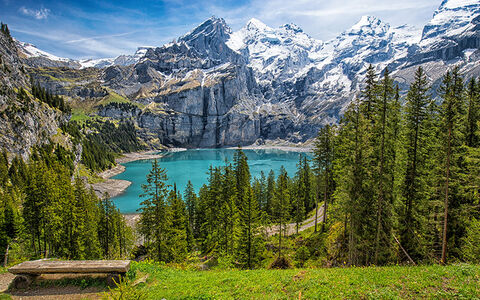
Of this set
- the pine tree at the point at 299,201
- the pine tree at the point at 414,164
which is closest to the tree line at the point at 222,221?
the pine tree at the point at 299,201

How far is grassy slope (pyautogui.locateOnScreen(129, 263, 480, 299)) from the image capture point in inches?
340

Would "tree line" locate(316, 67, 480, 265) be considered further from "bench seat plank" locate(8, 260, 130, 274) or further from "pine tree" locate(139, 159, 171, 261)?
"pine tree" locate(139, 159, 171, 261)

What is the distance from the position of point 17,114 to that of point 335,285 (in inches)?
3530

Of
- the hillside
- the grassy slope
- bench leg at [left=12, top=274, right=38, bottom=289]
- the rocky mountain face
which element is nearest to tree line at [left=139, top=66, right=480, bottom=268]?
the grassy slope

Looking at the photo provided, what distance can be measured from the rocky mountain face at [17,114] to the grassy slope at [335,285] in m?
74.7

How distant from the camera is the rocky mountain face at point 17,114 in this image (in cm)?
6200

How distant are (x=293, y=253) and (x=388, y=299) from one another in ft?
73.1

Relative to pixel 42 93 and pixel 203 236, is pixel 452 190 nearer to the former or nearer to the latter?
pixel 203 236

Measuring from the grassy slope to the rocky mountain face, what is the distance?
7468 centimetres

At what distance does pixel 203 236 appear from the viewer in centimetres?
4266

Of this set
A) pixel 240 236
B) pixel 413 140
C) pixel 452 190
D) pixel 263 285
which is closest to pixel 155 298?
pixel 263 285

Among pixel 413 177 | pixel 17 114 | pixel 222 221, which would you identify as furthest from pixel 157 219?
pixel 17 114

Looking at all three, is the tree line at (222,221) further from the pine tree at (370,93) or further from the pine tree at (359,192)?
the pine tree at (370,93)

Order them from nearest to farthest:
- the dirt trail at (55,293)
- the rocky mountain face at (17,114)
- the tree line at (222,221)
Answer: the dirt trail at (55,293) < the tree line at (222,221) < the rocky mountain face at (17,114)
